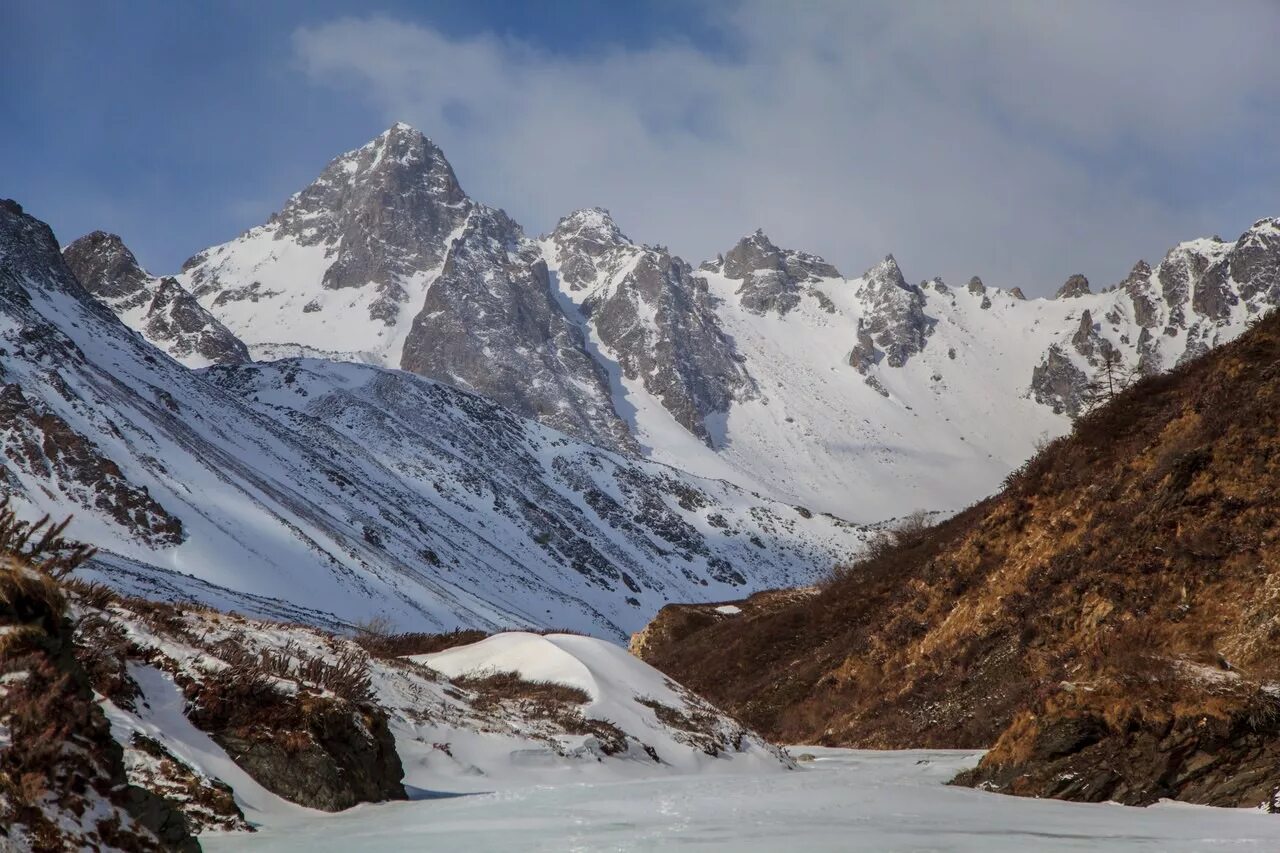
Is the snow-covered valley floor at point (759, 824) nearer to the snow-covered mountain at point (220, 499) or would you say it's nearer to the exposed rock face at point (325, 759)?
the exposed rock face at point (325, 759)

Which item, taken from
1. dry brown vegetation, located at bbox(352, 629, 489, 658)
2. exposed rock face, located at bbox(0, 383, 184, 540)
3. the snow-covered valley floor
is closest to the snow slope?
the snow-covered valley floor

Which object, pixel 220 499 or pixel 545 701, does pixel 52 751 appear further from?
pixel 220 499

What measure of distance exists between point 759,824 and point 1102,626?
674 inches

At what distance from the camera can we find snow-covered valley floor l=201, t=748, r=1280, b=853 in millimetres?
11031

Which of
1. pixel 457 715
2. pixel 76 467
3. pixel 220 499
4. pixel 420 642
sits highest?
pixel 457 715

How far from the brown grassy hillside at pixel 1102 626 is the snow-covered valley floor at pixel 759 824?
4.30ft

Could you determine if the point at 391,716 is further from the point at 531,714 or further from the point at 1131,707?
the point at 1131,707

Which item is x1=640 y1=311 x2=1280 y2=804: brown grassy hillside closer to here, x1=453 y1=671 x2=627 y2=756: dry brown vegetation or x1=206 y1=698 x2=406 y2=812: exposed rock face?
x1=453 y1=671 x2=627 y2=756: dry brown vegetation

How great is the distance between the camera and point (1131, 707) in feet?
53.0

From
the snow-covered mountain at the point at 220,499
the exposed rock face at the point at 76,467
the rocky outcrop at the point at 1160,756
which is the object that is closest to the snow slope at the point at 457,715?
the rocky outcrop at the point at 1160,756

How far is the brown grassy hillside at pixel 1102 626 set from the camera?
15992 mm

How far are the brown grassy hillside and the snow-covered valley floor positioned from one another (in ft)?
4.30

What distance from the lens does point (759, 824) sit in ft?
42.2

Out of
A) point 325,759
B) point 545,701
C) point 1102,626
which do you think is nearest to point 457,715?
point 545,701
